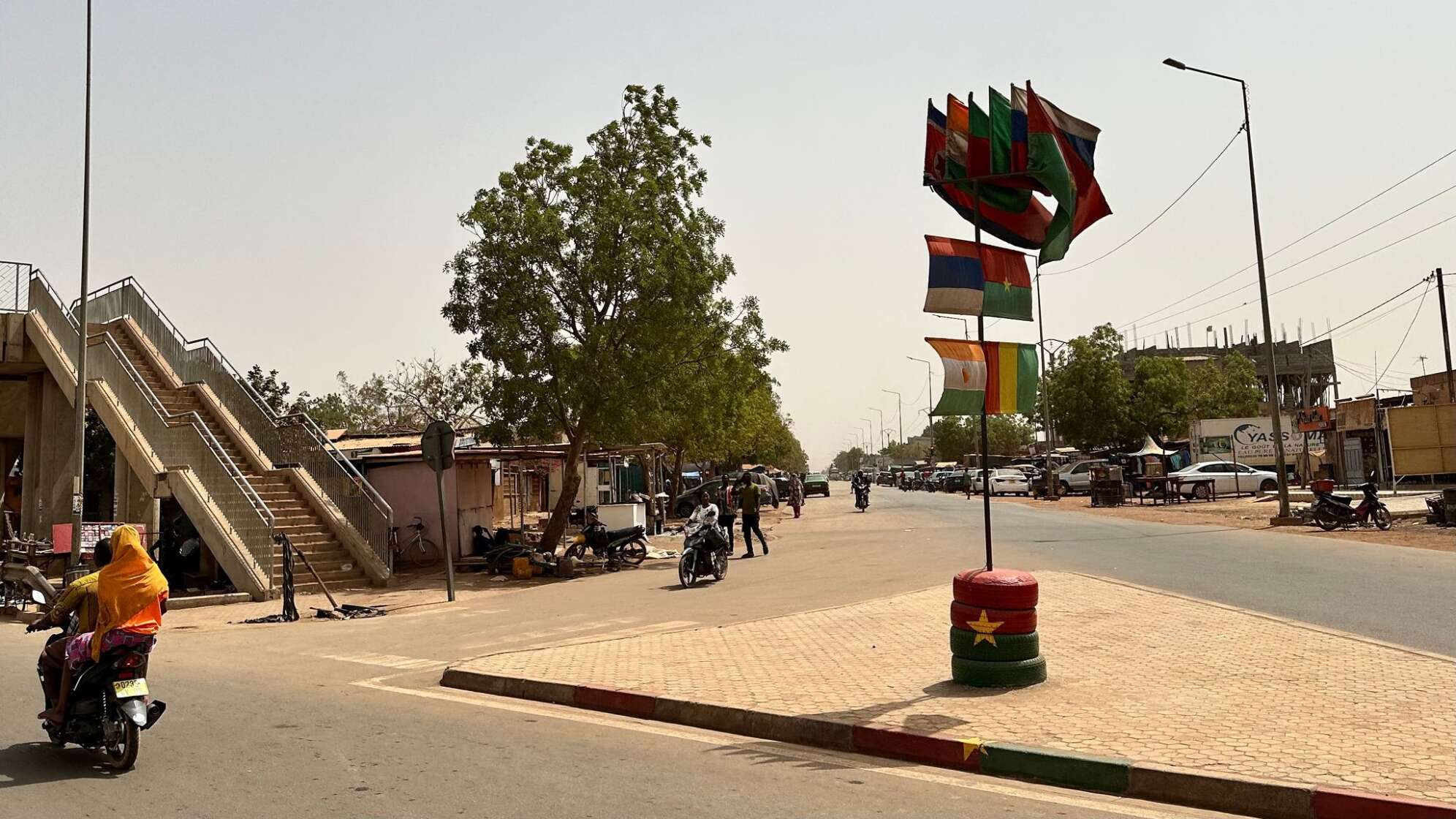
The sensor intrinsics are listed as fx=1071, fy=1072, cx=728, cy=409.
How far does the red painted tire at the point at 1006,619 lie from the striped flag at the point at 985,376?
5.06ft

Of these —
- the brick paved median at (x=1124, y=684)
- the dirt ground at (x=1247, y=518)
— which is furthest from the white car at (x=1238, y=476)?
the brick paved median at (x=1124, y=684)

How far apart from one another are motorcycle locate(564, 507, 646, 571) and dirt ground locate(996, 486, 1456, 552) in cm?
1452

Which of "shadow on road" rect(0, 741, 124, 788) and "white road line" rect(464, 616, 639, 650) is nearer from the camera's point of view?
"shadow on road" rect(0, 741, 124, 788)

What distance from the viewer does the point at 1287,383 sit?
8769 cm

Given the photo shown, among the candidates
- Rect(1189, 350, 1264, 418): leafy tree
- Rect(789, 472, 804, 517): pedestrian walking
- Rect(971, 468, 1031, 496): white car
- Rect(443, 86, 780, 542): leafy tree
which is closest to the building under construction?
Rect(1189, 350, 1264, 418): leafy tree

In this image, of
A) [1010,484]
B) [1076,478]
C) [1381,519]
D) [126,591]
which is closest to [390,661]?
[126,591]

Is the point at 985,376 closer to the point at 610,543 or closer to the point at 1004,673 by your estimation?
the point at 1004,673

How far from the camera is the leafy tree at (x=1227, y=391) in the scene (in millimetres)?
70188

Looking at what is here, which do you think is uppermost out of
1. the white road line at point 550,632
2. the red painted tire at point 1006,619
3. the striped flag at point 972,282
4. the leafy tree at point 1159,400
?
the leafy tree at point 1159,400

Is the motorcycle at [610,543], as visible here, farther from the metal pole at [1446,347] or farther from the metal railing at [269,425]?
the metal pole at [1446,347]

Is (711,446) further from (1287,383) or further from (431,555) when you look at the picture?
(1287,383)

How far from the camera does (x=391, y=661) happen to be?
11.6m

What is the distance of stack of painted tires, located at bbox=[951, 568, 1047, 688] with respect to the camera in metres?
8.25

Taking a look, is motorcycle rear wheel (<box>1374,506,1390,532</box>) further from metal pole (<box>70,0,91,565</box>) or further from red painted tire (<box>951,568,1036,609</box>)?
metal pole (<box>70,0,91,565</box>)
